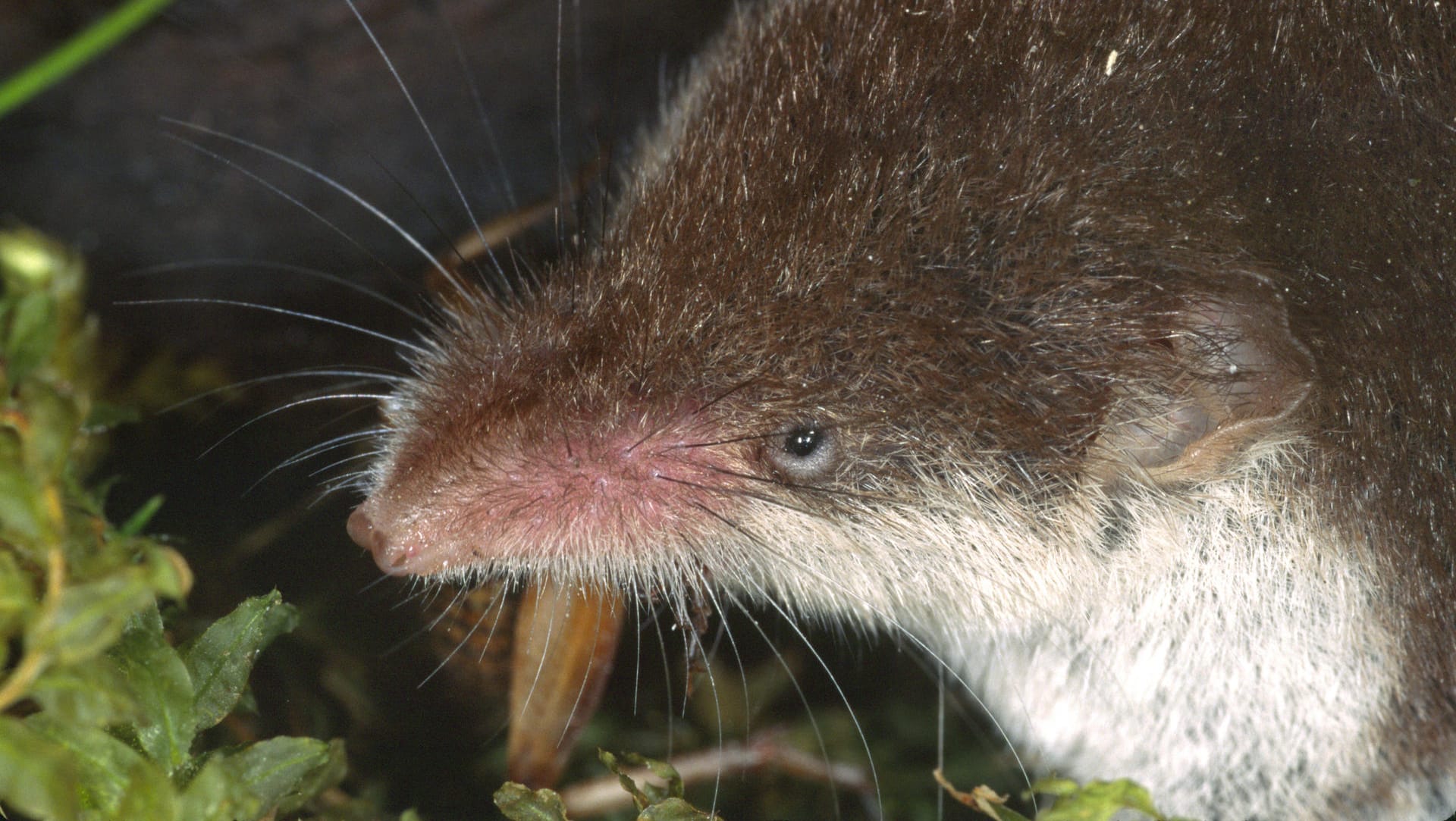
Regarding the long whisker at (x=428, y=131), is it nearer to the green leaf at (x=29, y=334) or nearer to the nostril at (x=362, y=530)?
the nostril at (x=362, y=530)

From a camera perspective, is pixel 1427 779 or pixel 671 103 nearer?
pixel 1427 779

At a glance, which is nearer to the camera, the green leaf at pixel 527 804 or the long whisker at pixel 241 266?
the green leaf at pixel 527 804

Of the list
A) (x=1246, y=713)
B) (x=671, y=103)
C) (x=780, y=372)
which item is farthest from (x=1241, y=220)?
(x=671, y=103)

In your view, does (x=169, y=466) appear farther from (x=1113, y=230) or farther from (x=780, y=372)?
(x=1113, y=230)

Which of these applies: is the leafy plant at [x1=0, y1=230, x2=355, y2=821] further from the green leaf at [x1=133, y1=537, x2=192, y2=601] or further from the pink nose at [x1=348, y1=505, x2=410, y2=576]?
the pink nose at [x1=348, y1=505, x2=410, y2=576]

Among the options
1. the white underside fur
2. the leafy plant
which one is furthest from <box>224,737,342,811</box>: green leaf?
the white underside fur

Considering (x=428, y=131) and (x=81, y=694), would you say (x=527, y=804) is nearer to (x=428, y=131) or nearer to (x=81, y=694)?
(x=81, y=694)

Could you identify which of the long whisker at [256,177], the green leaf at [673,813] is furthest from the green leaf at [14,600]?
the long whisker at [256,177]
